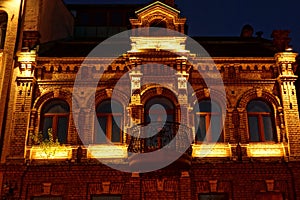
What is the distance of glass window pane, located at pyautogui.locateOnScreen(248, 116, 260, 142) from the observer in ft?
58.1

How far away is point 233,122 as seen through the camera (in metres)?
17.7

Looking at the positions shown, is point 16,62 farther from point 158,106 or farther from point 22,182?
point 158,106

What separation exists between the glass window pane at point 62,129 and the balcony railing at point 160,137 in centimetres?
315

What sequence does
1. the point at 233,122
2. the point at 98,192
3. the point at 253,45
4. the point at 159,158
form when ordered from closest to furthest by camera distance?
the point at 159,158 < the point at 98,192 < the point at 233,122 < the point at 253,45

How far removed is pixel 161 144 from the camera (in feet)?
52.1

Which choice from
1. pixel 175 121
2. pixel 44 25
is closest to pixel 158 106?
pixel 175 121

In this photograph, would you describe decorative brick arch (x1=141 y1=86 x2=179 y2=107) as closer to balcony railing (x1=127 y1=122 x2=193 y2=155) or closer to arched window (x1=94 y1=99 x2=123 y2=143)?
arched window (x1=94 y1=99 x2=123 y2=143)

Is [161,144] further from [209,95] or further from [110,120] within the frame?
[209,95]

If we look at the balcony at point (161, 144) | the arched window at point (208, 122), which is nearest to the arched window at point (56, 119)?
the balcony at point (161, 144)

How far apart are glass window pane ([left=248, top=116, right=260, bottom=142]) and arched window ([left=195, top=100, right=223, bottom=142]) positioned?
1344 millimetres

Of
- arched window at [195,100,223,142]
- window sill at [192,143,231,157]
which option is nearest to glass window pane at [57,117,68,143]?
window sill at [192,143,231,157]

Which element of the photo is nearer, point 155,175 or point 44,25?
point 155,175

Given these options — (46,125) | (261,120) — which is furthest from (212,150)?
(46,125)

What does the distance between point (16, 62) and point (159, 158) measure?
331 inches
